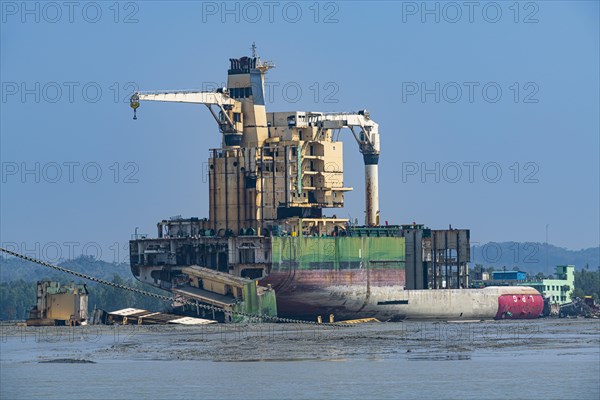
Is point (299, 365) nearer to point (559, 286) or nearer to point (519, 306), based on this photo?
point (519, 306)

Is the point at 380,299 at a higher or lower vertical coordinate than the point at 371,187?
lower

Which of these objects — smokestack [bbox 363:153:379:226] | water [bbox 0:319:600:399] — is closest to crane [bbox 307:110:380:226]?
smokestack [bbox 363:153:379:226]

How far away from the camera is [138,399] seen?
170 feet

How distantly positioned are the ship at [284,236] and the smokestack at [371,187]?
3.72 m

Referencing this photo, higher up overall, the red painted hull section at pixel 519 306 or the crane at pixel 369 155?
the crane at pixel 369 155

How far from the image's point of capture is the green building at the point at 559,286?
16525 cm

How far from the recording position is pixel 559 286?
571 ft

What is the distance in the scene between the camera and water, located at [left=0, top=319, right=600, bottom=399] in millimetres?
53812

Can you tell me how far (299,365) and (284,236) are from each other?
39.9 metres

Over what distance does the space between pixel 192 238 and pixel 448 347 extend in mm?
34802

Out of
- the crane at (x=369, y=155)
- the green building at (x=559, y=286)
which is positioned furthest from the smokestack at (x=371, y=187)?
the green building at (x=559, y=286)

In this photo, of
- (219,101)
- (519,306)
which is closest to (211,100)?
(219,101)

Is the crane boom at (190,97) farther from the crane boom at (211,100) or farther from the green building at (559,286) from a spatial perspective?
the green building at (559,286)

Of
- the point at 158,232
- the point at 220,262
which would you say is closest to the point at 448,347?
the point at 220,262
